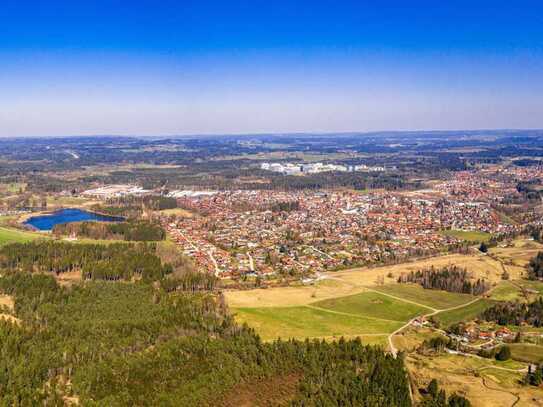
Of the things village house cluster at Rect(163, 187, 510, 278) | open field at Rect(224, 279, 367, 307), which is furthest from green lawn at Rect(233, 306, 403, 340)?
village house cluster at Rect(163, 187, 510, 278)

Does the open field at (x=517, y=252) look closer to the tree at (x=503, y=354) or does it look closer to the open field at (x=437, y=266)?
the open field at (x=437, y=266)

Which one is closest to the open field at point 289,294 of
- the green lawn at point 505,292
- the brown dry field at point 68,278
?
the green lawn at point 505,292

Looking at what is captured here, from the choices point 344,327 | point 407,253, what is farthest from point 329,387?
point 407,253

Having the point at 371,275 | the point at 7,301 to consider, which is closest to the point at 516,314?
the point at 371,275

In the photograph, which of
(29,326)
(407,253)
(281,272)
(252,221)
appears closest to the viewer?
(29,326)

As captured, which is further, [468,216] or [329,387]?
[468,216]

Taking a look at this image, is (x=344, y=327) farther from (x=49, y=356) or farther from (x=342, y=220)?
(x=342, y=220)

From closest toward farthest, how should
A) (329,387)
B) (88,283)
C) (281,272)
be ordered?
(329,387)
(88,283)
(281,272)
